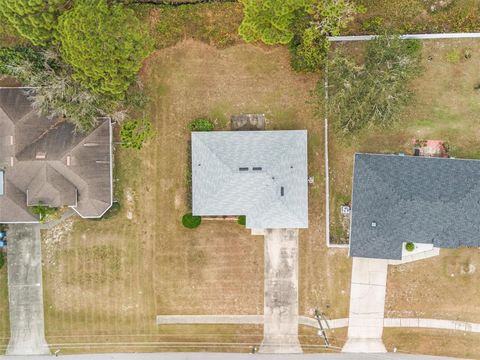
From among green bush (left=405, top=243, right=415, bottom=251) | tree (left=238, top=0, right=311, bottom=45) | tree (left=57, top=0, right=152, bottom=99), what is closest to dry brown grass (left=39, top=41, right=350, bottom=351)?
tree (left=238, top=0, right=311, bottom=45)

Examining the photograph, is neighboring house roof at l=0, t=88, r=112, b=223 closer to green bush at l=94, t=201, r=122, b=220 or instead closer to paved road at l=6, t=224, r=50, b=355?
green bush at l=94, t=201, r=122, b=220

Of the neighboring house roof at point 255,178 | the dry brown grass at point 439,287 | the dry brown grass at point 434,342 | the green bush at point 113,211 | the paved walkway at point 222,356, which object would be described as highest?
the neighboring house roof at point 255,178

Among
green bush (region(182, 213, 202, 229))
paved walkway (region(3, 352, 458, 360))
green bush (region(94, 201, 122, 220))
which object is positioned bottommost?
paved walkway (region(3, 352, 458, 360))

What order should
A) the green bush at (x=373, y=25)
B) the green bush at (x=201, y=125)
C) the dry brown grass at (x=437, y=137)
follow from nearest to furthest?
the green bush at (x=373, y=25)
the dry brown grass at (x=437, y=137)
the green bush at (x=201, y=125)

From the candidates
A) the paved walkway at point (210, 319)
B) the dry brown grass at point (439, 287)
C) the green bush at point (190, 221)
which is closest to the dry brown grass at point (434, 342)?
the dry brown grass at point (439, 287)

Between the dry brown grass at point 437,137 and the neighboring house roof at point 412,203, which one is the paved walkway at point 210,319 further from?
the dry brown grass at point 437,137

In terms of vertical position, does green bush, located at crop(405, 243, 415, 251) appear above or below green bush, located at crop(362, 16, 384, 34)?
below
